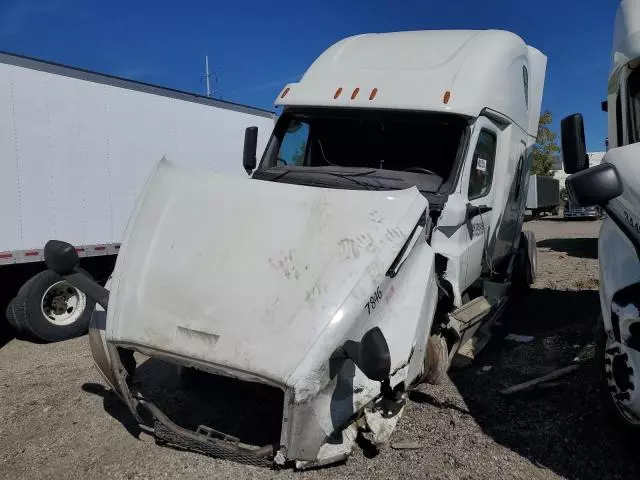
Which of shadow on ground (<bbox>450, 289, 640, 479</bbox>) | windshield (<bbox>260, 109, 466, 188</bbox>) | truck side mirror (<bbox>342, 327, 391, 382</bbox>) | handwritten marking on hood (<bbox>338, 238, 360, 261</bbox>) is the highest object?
windshield (<bbox>260, 109, 466, 188</bbox>)

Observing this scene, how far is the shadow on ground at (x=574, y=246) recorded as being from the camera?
13582 millimetres

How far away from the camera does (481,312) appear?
5.25 metres

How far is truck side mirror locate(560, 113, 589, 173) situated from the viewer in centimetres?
412

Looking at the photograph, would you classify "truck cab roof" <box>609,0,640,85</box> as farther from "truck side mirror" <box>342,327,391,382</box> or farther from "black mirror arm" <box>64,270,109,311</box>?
"black mirror arm" <box>64,270,109,311</box>

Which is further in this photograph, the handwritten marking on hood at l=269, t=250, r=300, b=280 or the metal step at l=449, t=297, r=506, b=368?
the metal step at l=449, t=297, r=506, b=368

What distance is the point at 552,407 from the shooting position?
433 cm

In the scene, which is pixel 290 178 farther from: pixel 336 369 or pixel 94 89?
pixel 94 89

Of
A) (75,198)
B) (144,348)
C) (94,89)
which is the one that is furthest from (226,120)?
(144,348)

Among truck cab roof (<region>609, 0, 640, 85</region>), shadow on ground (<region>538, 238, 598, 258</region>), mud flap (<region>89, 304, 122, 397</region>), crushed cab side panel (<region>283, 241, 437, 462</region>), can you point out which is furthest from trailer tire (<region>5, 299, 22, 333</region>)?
shadow on ground (<region>538, 238, 598, 258</region>)

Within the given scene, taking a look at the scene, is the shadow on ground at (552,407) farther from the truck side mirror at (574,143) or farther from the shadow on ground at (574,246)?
the shadow on ground at (574,246)

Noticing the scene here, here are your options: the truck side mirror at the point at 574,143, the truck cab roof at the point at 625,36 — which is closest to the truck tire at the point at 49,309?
the truck side mirror at the point at 574,143

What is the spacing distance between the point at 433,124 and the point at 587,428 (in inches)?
111

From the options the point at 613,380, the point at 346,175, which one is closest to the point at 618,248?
the point at 613,380

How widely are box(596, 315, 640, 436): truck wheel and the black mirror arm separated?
3211 millimetres
